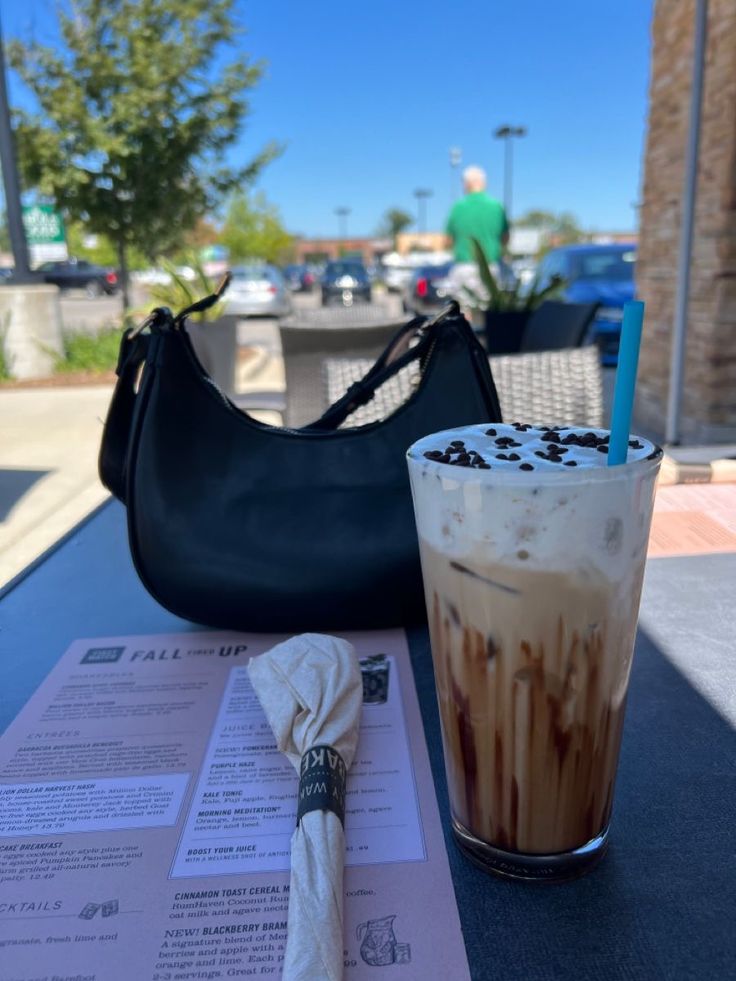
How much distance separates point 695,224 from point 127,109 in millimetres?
6572

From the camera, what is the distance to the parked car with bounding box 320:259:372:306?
1809cm

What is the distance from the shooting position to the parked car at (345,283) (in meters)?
18.1

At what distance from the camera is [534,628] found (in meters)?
0.60

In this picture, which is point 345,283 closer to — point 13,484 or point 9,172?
point 9,172

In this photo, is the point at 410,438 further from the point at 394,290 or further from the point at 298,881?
the point at 394,290

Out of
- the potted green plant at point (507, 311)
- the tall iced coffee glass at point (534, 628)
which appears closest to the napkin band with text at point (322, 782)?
the tall iced coffee glass at point (534, 628)

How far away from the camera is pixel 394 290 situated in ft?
92.0

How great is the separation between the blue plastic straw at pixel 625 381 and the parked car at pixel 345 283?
17283mm

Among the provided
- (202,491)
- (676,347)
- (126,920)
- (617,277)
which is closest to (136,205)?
(617,277)

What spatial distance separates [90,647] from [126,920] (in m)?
0.52

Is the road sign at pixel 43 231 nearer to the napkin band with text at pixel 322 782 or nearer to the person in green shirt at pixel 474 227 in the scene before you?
the person in green shirt at pixel 474 227

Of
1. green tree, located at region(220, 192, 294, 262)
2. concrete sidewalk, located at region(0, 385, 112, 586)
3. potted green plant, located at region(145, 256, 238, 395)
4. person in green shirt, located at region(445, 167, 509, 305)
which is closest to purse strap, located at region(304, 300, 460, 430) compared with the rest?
concrete sidewalk, located at region(0, 385, 112, 586)

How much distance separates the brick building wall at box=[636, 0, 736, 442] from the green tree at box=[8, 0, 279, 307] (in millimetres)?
5825

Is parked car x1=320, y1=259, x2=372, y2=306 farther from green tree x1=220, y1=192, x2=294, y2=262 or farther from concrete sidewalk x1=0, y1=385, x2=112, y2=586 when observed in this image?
concrete sidewalk x1=0, y1=385, x2=112, y2=586
